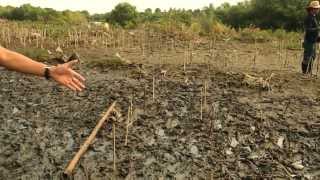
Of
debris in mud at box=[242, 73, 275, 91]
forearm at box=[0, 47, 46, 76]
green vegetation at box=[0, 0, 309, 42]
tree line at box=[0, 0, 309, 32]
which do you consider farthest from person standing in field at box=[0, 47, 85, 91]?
tree line at box=[0, 0, 309, 32]

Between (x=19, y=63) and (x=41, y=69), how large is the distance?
Answer: 0.10 m

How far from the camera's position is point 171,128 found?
6.36 meters

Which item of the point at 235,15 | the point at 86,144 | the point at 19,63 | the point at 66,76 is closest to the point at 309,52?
the point at 86,144

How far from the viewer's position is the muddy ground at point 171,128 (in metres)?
5.57

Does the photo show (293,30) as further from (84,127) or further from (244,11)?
(84,127)

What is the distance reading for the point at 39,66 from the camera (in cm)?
260

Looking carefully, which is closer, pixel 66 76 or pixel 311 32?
pixel 66 76

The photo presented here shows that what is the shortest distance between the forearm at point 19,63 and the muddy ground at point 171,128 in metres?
3.00

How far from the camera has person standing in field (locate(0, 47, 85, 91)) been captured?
2576mm

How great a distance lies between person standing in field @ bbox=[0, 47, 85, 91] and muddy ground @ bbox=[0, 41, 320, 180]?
297cm

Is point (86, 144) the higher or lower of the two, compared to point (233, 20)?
lower

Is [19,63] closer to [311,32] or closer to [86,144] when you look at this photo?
[86,144]

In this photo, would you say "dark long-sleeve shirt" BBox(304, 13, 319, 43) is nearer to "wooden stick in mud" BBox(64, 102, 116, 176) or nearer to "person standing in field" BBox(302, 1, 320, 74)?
"person standing in field" BBox(302, 1, 320, 74)

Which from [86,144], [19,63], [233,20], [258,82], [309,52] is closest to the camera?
[19,63]
